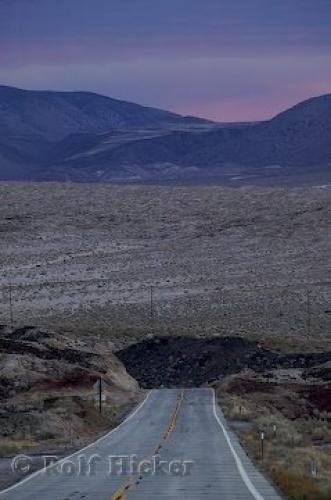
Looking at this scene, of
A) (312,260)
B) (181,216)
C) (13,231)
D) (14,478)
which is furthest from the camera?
(181,216)

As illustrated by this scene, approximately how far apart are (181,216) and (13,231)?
25729 millimetres

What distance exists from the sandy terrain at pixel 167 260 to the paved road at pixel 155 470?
34332 mm

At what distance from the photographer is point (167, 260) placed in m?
105

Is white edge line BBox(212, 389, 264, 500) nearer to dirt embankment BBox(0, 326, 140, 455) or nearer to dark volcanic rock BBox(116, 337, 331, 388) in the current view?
dirt embankment BBox(0, 326, 140, 455)

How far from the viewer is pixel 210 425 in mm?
35250

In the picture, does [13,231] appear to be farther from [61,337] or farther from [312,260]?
[61,337]

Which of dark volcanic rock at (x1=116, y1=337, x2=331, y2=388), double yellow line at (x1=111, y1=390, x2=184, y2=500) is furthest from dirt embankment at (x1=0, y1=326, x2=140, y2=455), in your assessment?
dark volcanic rock at (x1=116, y1=337, x2=331, y2=388)

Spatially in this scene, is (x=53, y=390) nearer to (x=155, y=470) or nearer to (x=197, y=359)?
(x=197, y=359)

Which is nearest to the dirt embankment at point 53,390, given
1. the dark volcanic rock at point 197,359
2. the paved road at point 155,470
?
the paved road at point 155,470

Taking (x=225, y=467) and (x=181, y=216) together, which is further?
(x=181, y=216)

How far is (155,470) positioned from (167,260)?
8332 cm

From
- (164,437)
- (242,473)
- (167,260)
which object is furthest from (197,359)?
(167,260)

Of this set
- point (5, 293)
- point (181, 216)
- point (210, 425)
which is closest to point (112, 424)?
point (210, 425)

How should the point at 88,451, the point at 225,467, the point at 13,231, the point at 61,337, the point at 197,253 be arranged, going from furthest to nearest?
the point at 13,231 → the point at 197,253 → the point at 61,337 → the point at 88,451 → the point at 225,467
